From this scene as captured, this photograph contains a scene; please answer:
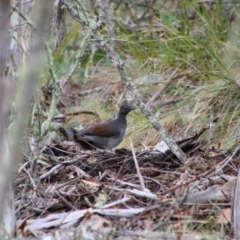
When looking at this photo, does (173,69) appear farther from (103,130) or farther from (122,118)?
(103,130)

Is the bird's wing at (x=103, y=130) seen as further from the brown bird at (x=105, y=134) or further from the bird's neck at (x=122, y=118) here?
the bird's neck at (x=122, y=118)

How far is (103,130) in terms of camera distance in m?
7.43

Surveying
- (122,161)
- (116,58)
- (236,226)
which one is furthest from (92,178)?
(236,226)

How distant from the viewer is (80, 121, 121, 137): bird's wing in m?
7.23

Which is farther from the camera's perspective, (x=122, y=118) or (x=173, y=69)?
(x=173, y=69)

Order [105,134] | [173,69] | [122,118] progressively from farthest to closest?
[173,69] < [122,118] < [105,134]

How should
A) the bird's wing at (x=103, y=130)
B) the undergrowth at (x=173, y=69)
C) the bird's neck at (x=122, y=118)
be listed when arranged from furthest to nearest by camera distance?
the bird's neck at (x=122, y=118), the bird's wing at (x=103, y=130), the undergrowth at (x=173, y=69)

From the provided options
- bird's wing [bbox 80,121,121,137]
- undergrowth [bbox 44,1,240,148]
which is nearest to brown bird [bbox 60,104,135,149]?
bird's wing [bbox 80,121,121,137]

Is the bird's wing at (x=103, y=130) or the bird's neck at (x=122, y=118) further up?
the bird's wing at (x=103, y=130)

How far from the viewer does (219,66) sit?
7.24 meters

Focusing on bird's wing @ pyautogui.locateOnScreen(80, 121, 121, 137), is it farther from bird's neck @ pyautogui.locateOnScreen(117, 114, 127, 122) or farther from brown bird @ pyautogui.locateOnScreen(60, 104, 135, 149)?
bird's neck @ pyautogui.locateOnScreen(117, 114, 127, 122)

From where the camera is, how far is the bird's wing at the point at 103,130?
723 cm

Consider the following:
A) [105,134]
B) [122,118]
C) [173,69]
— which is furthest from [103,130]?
[173,69]

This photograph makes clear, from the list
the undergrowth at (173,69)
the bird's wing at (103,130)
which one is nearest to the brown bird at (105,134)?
the bird's wing at (103,130)
